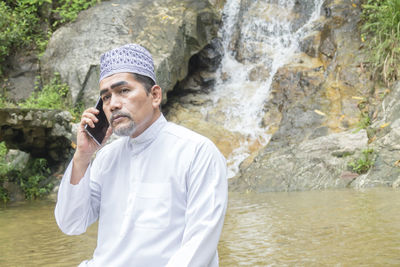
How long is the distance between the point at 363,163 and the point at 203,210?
6.38 m

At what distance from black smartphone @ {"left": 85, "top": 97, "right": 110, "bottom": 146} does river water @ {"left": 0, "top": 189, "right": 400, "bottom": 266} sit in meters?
1.93

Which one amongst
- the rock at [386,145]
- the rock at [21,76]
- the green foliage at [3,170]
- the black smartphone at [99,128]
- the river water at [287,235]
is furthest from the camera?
the rock at [21,76]

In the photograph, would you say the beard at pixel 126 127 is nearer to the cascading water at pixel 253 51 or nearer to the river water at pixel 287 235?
the river water at pixel 287 235

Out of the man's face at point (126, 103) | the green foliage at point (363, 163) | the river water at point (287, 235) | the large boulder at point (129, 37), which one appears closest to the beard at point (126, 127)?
the man's face at point (126, 103)

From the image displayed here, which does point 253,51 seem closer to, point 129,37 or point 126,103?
point 129,37

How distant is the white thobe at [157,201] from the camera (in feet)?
5.75

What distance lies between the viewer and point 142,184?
1.95m

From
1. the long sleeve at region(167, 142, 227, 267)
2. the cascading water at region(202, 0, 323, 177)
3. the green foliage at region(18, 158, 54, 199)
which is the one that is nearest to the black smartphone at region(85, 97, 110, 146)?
the long sleeve at region(167, 142, 227, 267)

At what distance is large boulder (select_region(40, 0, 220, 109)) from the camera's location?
10.8 meters

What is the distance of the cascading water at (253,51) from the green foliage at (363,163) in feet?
10.6

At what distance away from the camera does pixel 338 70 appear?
10594 millimetres

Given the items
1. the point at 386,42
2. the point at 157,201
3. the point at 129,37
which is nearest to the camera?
the point at 157,201

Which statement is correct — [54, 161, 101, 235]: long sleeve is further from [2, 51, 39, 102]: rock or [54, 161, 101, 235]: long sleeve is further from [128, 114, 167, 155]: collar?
[2, 51, 39, 102]: rock

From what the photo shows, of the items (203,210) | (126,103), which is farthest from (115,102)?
(203,210)
